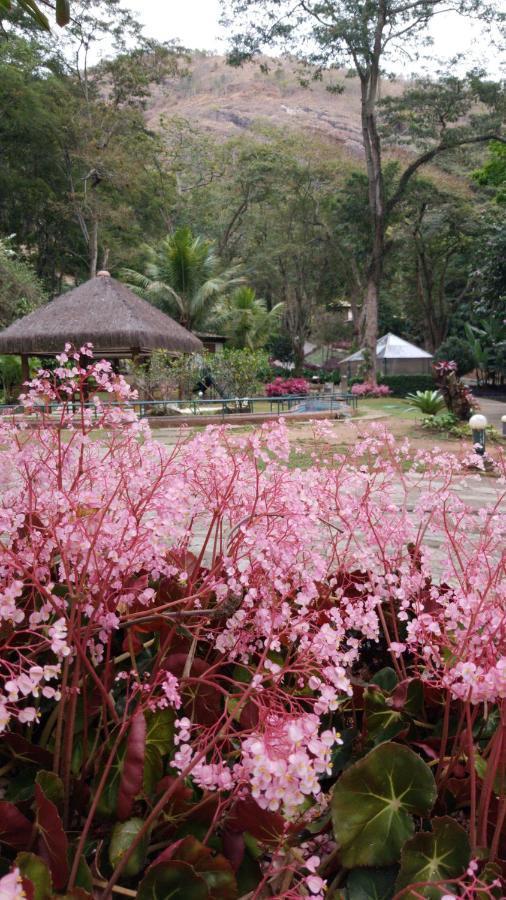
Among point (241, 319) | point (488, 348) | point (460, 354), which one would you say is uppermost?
point (241, 319)

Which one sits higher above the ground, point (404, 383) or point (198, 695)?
point (404, 383)

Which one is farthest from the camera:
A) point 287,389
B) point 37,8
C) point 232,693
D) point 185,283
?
point 185,283

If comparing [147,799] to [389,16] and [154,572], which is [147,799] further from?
[389,16]

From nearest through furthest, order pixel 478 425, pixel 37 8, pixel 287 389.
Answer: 1. pixel 37 8
2. pixel 478 425
3. pixel 287 389

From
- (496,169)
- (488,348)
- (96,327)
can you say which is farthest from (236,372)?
(488,348)

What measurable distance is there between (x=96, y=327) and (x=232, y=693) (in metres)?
14.0

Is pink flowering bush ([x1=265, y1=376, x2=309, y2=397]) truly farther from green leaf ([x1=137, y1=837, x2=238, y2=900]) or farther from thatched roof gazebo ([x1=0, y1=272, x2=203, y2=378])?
green leaf ([x1=137, y1=837, x2=238, y2=900])

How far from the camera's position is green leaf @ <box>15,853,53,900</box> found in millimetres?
642

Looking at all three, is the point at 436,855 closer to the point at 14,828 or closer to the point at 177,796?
the point at 177,796

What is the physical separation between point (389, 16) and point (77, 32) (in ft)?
41.2

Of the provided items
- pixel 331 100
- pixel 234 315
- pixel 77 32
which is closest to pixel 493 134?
pixel 234 315

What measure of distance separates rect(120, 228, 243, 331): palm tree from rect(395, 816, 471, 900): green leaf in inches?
775

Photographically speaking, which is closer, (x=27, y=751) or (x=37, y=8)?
(x=27, y=751)

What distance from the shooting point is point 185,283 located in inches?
797
